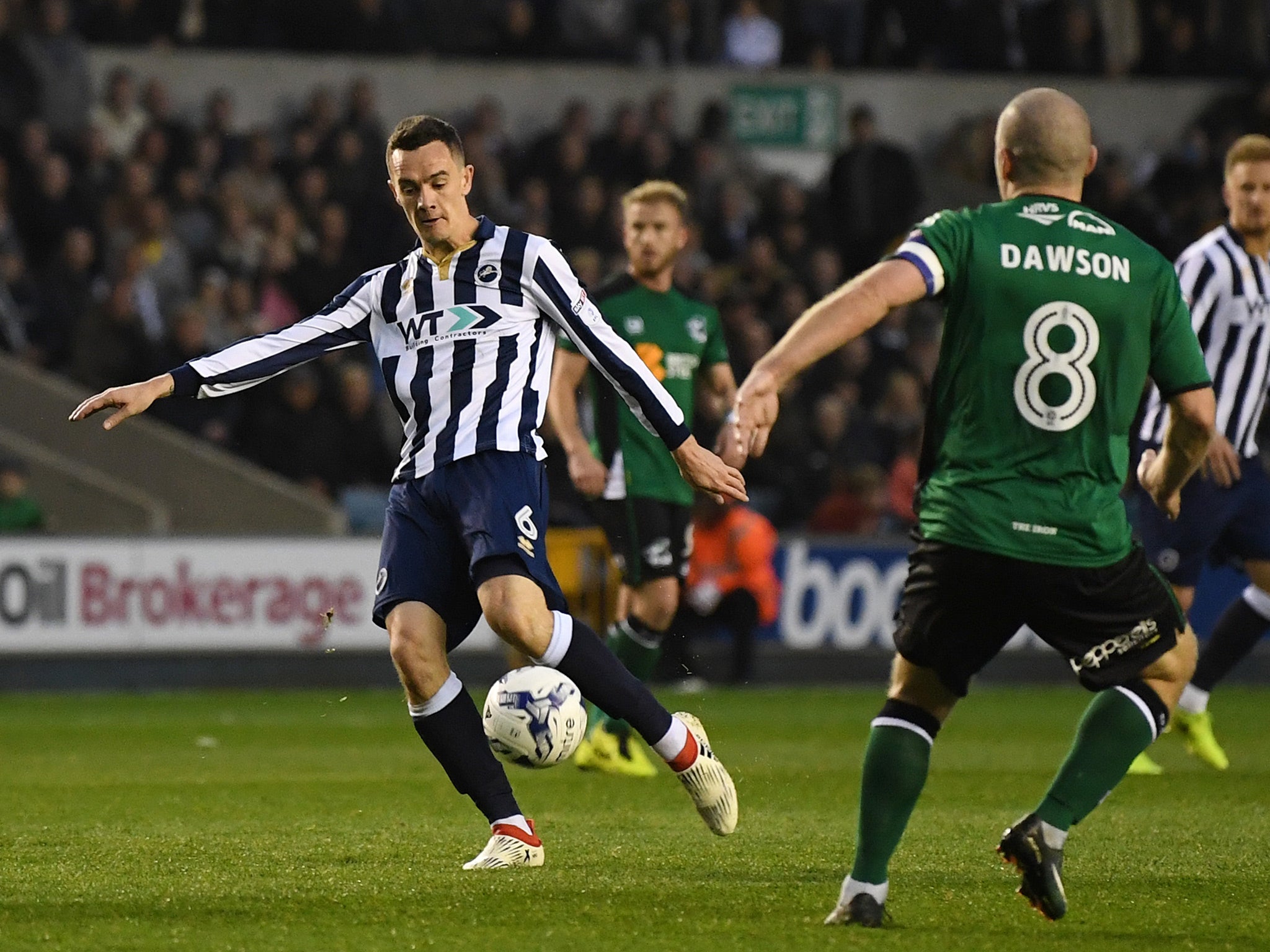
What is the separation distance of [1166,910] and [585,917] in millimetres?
1484

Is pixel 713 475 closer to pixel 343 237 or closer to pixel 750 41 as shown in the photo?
pixel 343 237

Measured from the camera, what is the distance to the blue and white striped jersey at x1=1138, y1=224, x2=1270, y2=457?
28.7 feet

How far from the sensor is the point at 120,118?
1664cm

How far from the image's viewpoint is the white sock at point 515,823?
235 inches

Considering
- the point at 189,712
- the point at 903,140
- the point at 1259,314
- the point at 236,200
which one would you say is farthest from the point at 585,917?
the point at 903,140

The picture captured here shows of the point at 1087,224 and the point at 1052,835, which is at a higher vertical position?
the point at 1087,224

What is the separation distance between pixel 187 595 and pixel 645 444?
5.69 metres

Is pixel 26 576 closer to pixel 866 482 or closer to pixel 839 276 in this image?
pixel 866 482

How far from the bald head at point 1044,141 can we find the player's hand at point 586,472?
3.99 meters

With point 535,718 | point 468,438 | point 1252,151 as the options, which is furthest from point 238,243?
point 535,718

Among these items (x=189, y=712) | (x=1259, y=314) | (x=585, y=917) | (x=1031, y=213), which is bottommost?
(x=189, y=712)

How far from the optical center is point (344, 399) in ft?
50.1

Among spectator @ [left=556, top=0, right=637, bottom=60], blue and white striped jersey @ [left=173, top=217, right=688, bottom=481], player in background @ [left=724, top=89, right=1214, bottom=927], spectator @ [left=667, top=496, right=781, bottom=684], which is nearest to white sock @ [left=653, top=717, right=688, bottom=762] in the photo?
blue and white striped jersey @ [left=173, top=217, right=688, bottom=481]

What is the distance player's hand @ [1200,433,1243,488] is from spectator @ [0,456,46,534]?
8167mm
